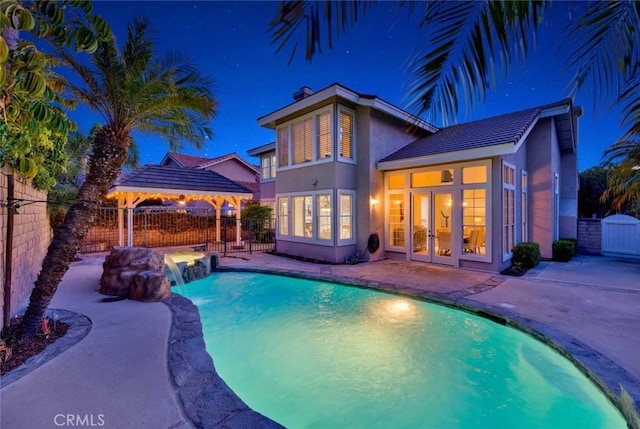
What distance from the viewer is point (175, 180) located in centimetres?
1402

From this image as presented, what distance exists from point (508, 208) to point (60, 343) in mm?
11661

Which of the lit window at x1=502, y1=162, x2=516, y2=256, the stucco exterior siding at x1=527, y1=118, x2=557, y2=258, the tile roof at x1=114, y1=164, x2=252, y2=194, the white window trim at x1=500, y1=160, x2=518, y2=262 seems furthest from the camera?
the tile roof at x1=114, y1=164, x2=252, y2=194

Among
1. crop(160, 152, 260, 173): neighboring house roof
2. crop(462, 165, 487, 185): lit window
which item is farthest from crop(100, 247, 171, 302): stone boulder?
crop(160, 152, 260, 173): neighboring house roof

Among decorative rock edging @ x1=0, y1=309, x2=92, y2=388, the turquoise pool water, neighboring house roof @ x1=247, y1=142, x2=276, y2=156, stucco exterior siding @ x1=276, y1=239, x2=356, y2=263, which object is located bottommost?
the turquoise pool water

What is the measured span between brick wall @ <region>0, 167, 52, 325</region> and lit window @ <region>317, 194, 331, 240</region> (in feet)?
26.2

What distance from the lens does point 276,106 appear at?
514 inches

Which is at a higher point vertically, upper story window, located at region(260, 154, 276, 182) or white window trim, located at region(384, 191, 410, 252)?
upper story window, located at region(260, 154, 276, 182)

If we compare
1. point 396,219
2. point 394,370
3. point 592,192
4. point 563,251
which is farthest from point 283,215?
point 592,192

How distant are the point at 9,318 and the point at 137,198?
9725mm

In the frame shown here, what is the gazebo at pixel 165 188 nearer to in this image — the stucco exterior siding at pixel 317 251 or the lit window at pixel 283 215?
the lit window at pixel 283 215

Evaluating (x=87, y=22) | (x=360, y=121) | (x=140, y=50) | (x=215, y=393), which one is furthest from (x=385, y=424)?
(x=360, y=121)

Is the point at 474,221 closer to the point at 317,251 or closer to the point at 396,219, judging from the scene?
the point at 396,219

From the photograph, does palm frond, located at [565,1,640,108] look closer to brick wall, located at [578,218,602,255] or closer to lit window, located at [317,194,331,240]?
lit window, located at [317,194,331,240]

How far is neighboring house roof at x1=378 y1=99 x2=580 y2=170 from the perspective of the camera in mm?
8953
